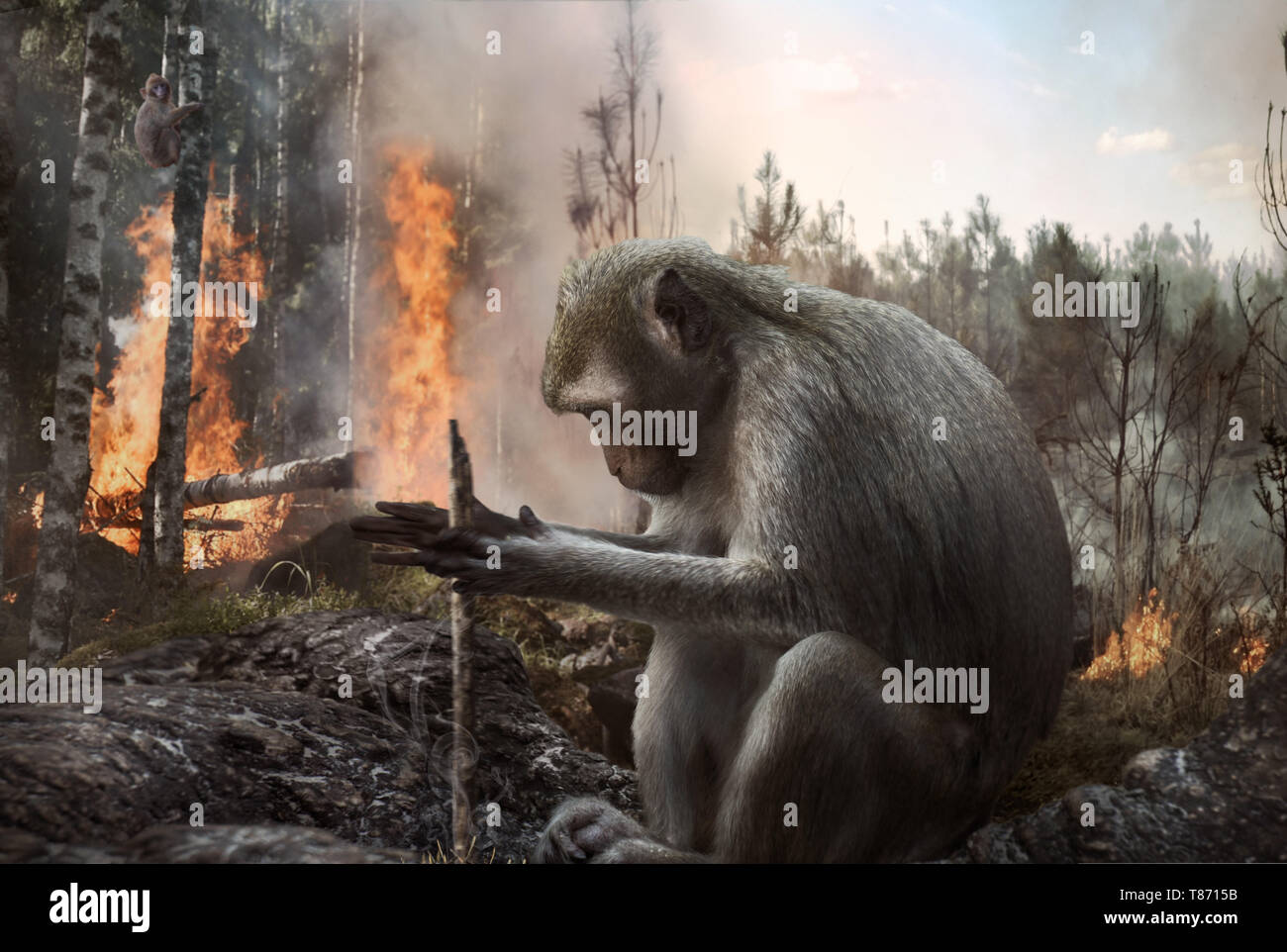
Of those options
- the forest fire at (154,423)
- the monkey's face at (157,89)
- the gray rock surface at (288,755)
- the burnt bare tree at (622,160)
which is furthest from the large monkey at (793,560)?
the monkey's face at (157,89)

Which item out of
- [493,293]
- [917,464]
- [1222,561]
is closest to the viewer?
[917,464]

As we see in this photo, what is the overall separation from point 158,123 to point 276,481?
202 cm

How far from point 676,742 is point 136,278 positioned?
12.1 feet

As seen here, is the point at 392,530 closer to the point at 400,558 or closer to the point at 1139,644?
the point at 400,558

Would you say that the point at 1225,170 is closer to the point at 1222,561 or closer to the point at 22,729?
the point at 1222,561

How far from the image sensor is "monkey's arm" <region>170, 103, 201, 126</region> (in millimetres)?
4957

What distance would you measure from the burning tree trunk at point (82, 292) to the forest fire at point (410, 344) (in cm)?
138

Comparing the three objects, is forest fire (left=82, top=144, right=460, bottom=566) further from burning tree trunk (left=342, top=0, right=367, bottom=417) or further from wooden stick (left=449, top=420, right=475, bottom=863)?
→ wooden stick (left=449, top=420, right=475, bottom=863)

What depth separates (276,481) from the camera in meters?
4.85

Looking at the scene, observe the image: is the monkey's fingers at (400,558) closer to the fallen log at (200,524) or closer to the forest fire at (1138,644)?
the fallen log at (200,524)

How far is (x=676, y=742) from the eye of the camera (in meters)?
3.98

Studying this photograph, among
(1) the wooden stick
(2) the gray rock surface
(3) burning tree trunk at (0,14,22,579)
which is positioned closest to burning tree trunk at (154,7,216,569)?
(2) the gray rock surface

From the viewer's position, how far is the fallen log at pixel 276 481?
189 inches

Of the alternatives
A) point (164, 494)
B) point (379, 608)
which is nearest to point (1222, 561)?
point (379, 608)
